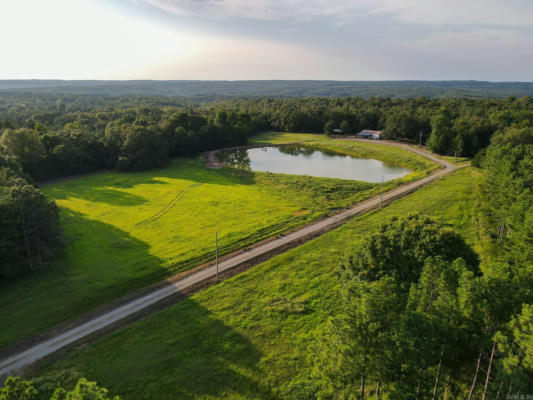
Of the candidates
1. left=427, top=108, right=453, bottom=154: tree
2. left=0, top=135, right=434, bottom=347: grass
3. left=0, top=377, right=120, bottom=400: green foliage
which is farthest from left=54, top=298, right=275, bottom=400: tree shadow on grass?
left=427, top=108, right=453, bottom=154: tree

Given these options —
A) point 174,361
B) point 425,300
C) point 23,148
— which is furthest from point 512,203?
point 23,148

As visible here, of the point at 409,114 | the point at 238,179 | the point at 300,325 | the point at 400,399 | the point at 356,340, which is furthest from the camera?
the point at 409,114

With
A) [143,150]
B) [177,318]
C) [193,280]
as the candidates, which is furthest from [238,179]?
[177,318]

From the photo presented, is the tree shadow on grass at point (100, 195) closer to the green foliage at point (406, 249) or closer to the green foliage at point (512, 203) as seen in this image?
the green foliage at point (406, 249)

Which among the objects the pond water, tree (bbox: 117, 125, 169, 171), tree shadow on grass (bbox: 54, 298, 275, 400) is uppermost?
tree (bbox: 117, 125, 169, 171)

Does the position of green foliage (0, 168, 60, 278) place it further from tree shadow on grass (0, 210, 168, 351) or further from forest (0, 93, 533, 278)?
tree shadow on grass (0, 210, 168, 351)

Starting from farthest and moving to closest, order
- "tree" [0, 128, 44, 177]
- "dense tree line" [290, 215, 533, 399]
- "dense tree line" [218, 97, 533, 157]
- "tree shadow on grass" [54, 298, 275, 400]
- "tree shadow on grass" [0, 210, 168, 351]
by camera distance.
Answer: "dense tree line" [218, 97, 533, 157] → "tree" [0, 128, 44, 177] → "tree shadow on grass" [0, 210, 168, 351] → "tree shadow on grass" [54, 298, 275, 400] → "dense tree line" [290, 215, 533, 399]

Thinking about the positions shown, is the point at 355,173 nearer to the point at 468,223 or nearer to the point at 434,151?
the point at 434,151

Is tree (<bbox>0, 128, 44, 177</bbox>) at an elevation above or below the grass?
above
